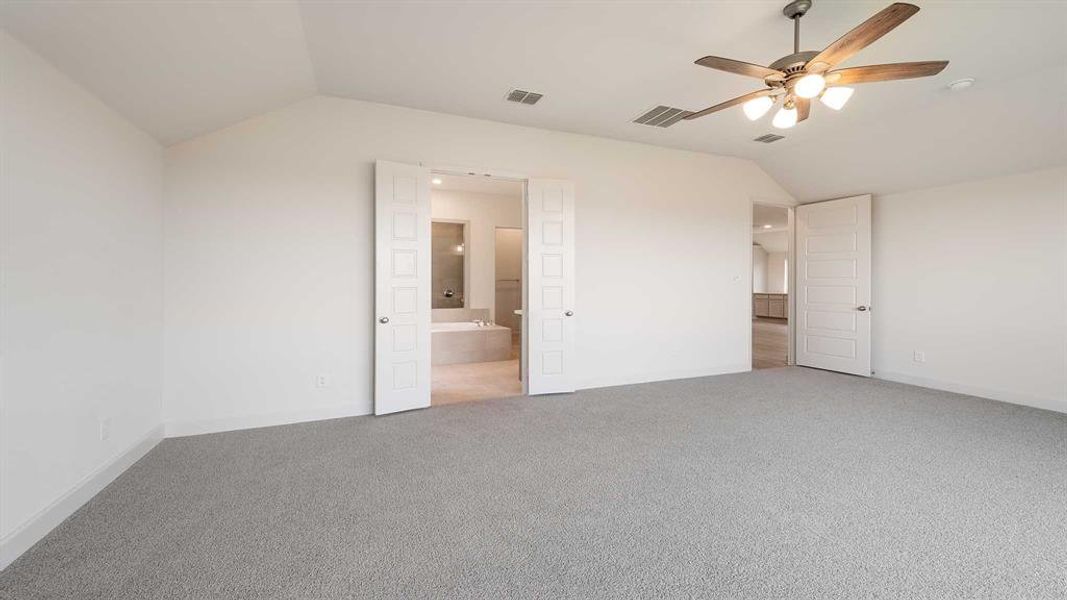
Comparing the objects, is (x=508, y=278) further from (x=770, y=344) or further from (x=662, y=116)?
(x=662, y=116)

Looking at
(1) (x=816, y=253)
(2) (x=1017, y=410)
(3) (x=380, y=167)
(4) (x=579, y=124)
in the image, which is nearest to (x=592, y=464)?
(3) (x=380, y=167)

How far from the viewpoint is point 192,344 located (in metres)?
3.50

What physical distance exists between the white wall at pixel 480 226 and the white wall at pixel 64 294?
16.4 ft

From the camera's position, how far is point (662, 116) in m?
4.43

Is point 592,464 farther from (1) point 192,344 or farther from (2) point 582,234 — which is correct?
(1) point 192,344

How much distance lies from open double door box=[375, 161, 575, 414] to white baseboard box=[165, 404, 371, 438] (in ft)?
1.03

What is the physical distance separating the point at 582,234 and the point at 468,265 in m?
3.57

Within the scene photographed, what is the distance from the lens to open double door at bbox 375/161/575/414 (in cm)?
396

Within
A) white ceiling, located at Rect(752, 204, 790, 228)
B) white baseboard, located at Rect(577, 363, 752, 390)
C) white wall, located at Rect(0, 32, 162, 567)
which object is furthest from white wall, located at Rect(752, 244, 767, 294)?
white wall, located at Rect(0, 32, 162, 567)

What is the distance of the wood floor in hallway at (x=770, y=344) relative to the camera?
668cm

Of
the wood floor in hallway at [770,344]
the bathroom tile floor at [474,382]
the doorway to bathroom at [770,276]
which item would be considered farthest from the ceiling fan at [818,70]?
the doorway to bathroom at [770,276]

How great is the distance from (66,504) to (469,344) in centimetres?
466

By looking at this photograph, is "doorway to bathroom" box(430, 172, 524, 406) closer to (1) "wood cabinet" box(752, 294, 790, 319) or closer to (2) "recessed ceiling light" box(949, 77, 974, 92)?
(2) "recessed ceiling light" box(949, 77, 974, 92)

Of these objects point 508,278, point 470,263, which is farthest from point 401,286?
point 508,278
